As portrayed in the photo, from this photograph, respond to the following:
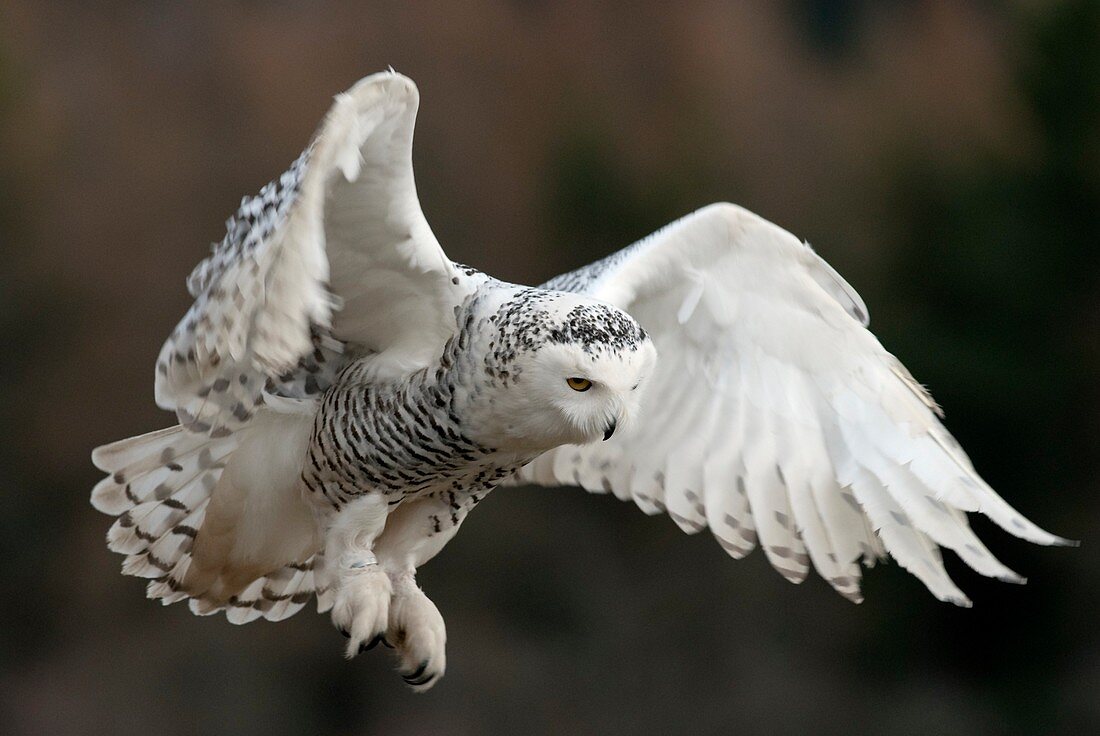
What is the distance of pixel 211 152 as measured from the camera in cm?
596

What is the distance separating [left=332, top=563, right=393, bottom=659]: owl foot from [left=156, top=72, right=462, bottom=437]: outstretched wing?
1.10 ft

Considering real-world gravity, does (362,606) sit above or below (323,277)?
below

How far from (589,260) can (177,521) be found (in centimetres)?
382

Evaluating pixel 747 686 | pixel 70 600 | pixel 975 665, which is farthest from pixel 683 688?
pixel 70 600

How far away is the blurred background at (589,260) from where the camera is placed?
6098mm

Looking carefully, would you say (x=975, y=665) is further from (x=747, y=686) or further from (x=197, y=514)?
(x=197, y=514)

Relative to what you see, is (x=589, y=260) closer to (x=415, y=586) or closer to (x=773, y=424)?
(x=773, y=424)

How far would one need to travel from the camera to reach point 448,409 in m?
2.24

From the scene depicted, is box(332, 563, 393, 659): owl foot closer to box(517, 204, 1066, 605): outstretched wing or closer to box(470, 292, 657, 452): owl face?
box(470, 292, 657, 452): owl face

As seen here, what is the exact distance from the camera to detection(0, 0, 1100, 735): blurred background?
610cm

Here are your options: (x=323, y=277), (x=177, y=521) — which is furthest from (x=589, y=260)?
(x=323, y=277)

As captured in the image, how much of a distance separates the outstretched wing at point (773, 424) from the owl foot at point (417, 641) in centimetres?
50

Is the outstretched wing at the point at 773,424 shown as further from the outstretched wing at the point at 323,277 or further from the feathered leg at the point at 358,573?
the feathered leg at the point at 358,573

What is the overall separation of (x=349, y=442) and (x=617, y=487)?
74 centimetres
